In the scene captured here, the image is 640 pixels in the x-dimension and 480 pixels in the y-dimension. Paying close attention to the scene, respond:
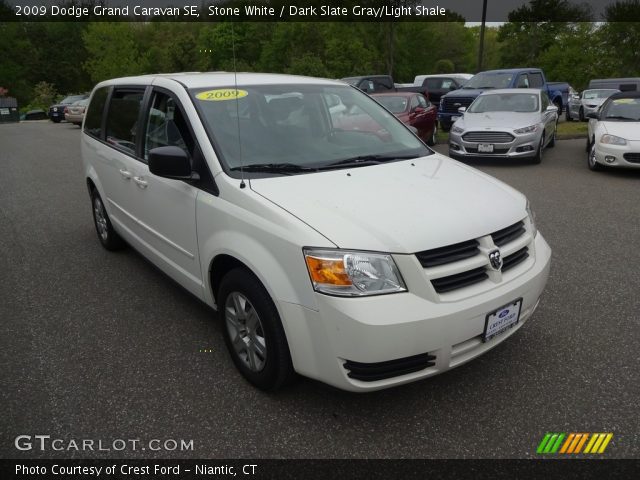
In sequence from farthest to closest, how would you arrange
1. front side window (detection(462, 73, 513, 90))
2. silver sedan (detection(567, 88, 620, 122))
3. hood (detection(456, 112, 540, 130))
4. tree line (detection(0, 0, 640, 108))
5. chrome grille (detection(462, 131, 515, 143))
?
1. tree line (detection(0, 0, 640, 108))
2. silver sedan (detection(567, 88, 620, 122))
3. front side window (detection(462, 73, 513, 90))
4. hood (detection(456, 112, 540, 130))
5. chrome grille (detection(462, 131, 515, 143))

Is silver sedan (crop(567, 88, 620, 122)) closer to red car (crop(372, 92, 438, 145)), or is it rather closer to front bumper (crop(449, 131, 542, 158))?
red car (crop(372, 92, 438, 145))

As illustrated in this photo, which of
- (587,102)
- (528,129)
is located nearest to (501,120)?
(528,129)

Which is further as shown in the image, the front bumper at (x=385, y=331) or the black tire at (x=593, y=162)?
the black tire at (x=593, y=162)

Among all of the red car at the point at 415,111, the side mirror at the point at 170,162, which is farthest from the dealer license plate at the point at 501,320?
the red car at the point at 415,111

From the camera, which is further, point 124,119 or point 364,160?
point 124,119

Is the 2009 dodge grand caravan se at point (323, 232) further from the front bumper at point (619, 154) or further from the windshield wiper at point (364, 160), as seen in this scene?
the front bumper at point (619, 154)

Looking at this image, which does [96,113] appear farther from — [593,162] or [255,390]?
[593,162]

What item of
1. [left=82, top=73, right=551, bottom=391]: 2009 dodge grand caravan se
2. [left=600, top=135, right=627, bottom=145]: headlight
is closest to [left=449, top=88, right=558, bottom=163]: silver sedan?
[left=600, top=135, right=627, bottom=145]: headlight

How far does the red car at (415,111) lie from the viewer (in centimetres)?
1239

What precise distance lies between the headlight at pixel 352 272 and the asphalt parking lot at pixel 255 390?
30.9 inches

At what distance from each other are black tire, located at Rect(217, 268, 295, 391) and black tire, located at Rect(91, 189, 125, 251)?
8.73 feet

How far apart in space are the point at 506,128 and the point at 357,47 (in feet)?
134

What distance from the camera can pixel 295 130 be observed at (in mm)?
3453

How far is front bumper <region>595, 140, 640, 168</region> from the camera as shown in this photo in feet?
28.7
